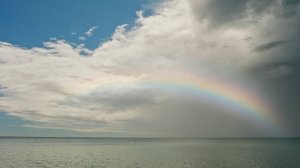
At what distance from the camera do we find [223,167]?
2454 inches

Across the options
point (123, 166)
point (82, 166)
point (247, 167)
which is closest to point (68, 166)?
point (82, 166)

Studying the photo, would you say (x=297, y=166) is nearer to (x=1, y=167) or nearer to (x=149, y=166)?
(x=149, y=166)

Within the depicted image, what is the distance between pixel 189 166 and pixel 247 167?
11.9 metres

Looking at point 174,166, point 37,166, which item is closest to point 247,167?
point 174,166

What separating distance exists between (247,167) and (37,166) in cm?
4370

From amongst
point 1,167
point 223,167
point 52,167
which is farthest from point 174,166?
point 1,167

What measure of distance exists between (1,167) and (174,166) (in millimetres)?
35393

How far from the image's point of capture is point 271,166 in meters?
63.9

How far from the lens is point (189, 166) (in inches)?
2515

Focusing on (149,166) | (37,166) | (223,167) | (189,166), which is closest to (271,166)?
(223,167)

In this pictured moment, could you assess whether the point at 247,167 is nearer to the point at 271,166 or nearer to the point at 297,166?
the point at 271,166

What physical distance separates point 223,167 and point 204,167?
152 inches

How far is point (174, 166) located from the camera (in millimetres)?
64375

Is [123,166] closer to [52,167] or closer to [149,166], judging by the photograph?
[149,166]
